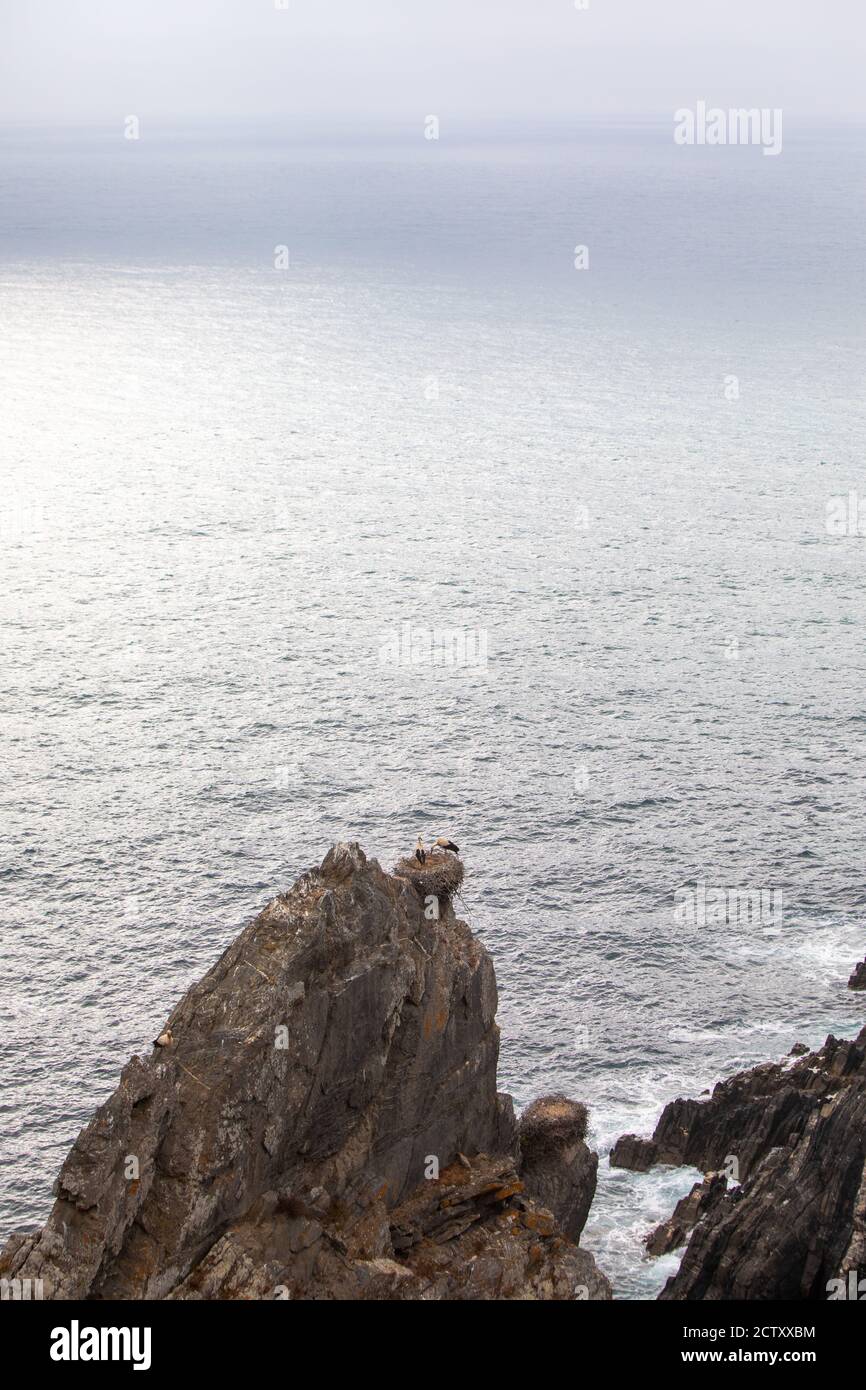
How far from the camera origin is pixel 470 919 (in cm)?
12862

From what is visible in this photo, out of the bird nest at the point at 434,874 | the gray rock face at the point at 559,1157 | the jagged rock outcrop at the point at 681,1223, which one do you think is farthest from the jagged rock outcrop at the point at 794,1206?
the bird nest at the point at 434,874

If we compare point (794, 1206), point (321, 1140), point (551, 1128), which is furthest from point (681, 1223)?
point (321, 1140)

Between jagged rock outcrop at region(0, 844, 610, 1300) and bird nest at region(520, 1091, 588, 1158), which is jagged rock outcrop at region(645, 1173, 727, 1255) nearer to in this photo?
bird nest at region(520, 1091, 588, 1158)

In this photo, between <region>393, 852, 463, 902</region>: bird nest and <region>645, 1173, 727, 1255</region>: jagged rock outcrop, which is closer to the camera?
<region>393, 852, 463, 902</region>: bird nest

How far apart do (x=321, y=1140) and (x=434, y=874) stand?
13795 millimetres

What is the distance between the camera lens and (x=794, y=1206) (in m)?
78.7

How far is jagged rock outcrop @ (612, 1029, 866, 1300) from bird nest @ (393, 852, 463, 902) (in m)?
21.1

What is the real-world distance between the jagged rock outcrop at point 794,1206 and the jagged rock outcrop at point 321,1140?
1134 centimetres

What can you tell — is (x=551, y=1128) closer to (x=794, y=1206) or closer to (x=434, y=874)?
(x=794, y=1206)

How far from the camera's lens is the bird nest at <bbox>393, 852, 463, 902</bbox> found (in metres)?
76.3

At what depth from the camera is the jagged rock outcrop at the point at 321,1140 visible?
196ft

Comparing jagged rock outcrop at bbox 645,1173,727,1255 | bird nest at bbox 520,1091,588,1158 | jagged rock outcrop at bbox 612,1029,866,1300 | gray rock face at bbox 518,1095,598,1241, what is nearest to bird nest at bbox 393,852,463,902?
bird nest at bbox 520,1091,588,1158

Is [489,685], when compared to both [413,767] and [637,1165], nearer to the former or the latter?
[413,767]
